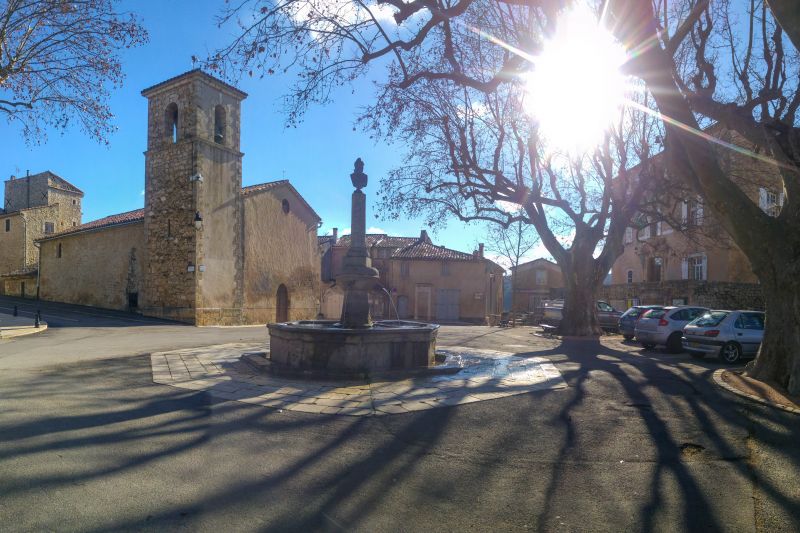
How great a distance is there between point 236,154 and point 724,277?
26.2 meters

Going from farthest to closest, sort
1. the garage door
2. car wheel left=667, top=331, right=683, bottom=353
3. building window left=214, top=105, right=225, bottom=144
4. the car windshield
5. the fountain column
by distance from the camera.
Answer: the garage door → building window left=214, top=105, right=225, bottom=144 → car wheel left=667, top=331, right=683, bottom=353 → the car windshield → the fountain column

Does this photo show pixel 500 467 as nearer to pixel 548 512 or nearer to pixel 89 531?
pixel 548 512

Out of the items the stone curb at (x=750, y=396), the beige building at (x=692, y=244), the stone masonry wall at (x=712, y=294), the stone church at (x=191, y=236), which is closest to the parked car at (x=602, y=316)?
the stone masonry wall at (x=712, y=294)

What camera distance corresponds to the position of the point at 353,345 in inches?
328

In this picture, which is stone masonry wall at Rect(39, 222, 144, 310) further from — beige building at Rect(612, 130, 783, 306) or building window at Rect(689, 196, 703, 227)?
building window at Rect(689, 196, 703, 227)

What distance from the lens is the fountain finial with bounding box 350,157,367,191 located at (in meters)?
10.7

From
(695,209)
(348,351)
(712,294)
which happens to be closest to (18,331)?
(348,351)

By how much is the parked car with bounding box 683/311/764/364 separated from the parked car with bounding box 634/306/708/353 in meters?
2.36

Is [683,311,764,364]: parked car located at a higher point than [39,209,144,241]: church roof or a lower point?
lower

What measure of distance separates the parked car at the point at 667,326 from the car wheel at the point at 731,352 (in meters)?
2.57

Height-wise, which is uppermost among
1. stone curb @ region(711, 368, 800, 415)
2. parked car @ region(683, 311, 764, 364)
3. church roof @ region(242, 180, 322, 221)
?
church roof @ region(242, 180, 322, 221)

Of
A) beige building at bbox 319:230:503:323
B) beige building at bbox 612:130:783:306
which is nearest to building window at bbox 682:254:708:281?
beige building at bbox 612:130:783:306

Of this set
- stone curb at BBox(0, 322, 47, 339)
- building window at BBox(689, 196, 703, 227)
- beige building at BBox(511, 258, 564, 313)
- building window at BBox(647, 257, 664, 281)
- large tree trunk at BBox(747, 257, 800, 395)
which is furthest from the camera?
beige building at BBox(511, 258, 564, 313)

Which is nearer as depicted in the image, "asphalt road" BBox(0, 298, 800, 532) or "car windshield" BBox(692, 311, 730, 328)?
"asphalt road" BBox(0, 298, 800, 532)
